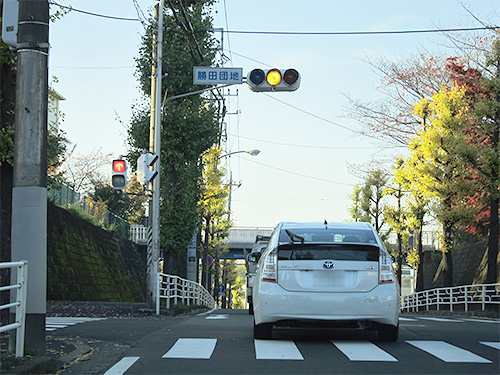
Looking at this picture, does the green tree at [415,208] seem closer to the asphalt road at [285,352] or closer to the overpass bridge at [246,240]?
the overpass bridge at [246,240]

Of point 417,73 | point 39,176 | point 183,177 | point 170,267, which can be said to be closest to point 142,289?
point 170,267

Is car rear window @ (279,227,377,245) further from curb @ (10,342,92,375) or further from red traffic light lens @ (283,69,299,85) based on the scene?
red traffic light lens @ (283,69,299,85)

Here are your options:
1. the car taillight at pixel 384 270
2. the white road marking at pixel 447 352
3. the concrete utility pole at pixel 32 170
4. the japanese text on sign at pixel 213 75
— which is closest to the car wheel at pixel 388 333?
the white road marking at pixel 447 352

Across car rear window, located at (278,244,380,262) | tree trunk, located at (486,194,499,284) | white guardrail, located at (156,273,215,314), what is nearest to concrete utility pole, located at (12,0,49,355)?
car rear window, located at (278,244,380,262)

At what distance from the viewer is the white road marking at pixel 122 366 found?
5.85 m

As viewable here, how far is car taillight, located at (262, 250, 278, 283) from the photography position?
26.2 feet

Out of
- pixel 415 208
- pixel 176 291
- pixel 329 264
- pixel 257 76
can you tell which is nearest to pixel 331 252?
pixel 329 264

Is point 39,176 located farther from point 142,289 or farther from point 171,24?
point 142,289

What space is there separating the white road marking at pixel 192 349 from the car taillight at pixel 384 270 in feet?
6.94

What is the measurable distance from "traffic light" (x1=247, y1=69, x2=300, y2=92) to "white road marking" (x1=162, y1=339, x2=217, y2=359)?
674cm

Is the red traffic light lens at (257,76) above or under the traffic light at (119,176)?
Result: above

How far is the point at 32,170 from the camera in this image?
6.35 m

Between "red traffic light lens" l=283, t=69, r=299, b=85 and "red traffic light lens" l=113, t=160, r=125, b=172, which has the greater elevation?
"red traffic light lens" l=283, t=69, r=299, b=85

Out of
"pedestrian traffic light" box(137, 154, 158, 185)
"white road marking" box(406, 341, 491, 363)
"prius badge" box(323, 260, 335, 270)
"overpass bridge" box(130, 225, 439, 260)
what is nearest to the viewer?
"white road marking" box(406, 341, 491, 363)
